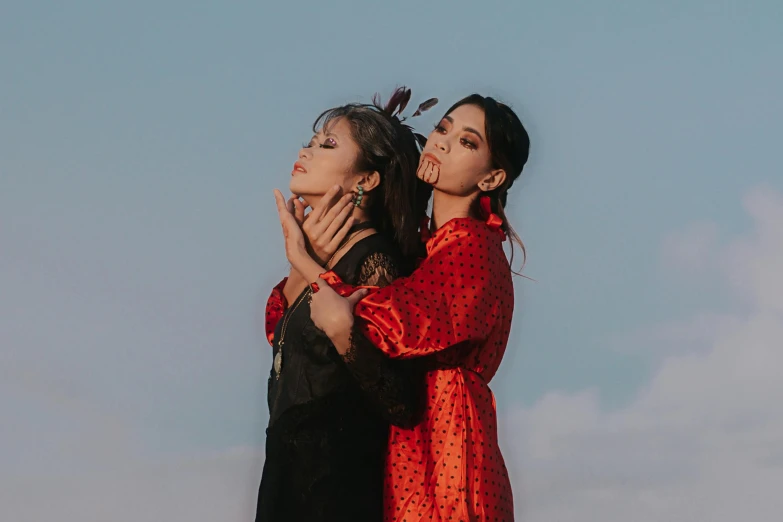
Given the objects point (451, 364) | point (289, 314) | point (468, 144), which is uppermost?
point (468, 144)

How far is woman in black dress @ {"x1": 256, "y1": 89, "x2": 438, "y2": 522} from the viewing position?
4.57 m

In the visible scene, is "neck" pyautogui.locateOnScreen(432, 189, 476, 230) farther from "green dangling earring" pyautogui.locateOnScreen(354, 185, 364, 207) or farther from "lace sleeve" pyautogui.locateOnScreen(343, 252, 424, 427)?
"lace sleeve" pyautogui.locateOnScreen(343, 252, 424, 427)

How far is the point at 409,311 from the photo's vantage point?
4402 millimetres

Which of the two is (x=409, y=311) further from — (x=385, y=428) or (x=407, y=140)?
(x=407, y=140)

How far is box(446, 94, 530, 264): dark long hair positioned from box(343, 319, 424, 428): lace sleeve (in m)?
0.75

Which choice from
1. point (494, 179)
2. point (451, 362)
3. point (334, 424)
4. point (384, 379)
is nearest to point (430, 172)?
point (494, 179)

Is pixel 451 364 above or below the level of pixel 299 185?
below

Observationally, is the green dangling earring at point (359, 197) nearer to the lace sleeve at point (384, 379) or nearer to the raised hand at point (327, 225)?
the raised hand at point (327, 225)

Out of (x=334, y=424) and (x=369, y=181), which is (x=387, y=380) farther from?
(x=369, y=181)

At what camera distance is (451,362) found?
4617mm

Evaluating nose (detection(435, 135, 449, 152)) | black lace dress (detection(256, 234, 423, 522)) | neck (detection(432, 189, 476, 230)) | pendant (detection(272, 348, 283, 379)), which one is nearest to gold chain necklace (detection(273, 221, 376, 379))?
pendant (detection(272, 348, 283, 379))

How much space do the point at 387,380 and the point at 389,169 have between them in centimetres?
99

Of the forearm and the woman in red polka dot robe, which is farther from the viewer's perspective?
the forearm

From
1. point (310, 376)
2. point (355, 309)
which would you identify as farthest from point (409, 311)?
point (310, 376)
